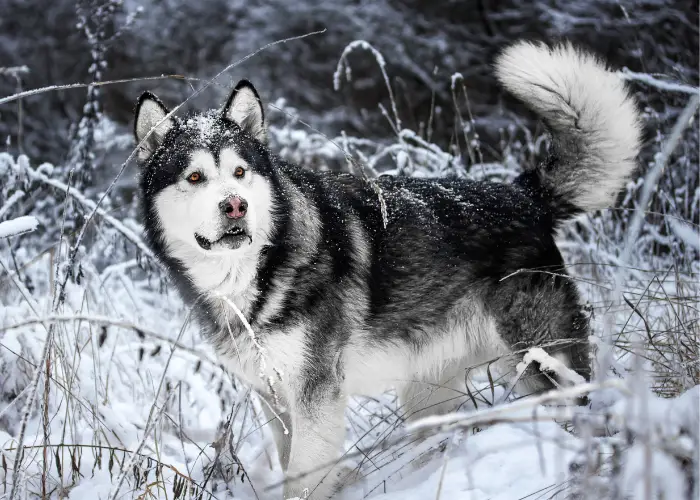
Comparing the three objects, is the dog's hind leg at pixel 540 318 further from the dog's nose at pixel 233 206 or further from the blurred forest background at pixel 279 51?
the blurred forest background at pixel 279 51

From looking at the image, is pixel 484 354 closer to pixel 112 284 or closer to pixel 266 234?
pixel 266 234

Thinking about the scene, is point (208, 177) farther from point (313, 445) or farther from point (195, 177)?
point (313, 445)

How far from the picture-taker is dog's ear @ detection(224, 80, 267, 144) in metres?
2.63

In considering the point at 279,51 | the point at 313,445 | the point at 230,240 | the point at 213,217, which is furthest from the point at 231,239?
the point at 279,51

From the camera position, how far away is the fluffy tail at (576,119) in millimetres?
2732

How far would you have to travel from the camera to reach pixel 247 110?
2.69 m

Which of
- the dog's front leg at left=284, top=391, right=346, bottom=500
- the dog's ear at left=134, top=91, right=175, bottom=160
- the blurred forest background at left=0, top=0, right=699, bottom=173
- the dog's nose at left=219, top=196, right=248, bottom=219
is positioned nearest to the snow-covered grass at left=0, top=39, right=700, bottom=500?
the dog's front leg at left=284, top=391, right=346, bottom=500

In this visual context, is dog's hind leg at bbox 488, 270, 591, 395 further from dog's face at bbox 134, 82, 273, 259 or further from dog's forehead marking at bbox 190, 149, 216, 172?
dog's forehead marking at bbox 190, 149, 216, 172

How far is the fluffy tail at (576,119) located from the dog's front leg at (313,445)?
137 cm

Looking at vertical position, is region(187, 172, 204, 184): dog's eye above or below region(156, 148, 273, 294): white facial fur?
above

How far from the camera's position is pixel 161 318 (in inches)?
180

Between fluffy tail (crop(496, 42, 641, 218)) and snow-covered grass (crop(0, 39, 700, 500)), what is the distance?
0.37 metres

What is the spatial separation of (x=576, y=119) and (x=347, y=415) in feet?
5.42

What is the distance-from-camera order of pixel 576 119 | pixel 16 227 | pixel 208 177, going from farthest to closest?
1. pixel 576 119
2. pixel 208 177
3. pixel 16 227
